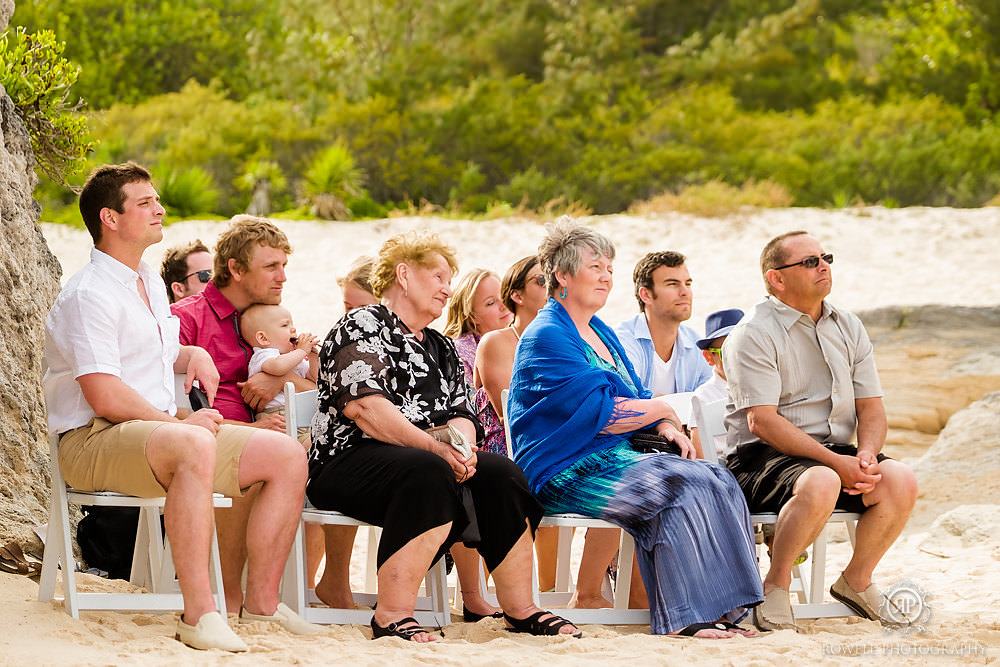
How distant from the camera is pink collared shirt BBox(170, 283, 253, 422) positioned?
411 cm

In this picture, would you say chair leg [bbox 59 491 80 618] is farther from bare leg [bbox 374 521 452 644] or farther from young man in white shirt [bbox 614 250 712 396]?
young man in white shirt [bbox 614 250 712 396]

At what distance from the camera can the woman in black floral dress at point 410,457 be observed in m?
3.44

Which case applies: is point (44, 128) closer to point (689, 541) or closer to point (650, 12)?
point (689, 541)

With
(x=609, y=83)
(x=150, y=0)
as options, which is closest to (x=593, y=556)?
(x=609, y=83)

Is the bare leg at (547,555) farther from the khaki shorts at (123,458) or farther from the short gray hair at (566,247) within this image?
the khaki shorts at (123,458)

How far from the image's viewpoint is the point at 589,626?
3.85m

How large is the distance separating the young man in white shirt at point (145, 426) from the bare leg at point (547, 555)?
4.68 ft

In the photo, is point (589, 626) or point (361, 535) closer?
point (589, 626)

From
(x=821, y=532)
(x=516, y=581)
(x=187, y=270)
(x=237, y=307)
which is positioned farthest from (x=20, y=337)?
(x=821, y=532)

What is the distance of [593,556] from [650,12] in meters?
23.2

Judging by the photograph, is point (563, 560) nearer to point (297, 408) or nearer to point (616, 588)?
point (616, 588)

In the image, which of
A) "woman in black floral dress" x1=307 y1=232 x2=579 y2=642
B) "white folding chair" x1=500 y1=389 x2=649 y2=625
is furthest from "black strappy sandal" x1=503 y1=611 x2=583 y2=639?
"white folding chair" x1=500 y1=389 x2=649 y2=625

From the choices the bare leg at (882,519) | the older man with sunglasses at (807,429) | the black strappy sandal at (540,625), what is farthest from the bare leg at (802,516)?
the black strappy sandal at (540,625)
